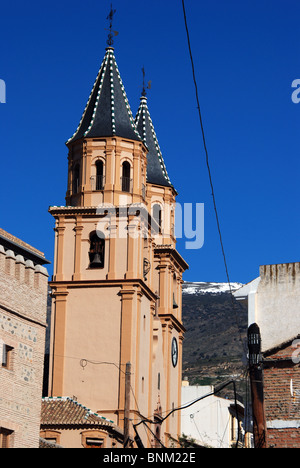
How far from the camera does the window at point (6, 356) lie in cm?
3416

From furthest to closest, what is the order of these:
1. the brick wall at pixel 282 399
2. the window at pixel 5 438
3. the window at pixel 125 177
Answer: the window at pixel 125 177
the window at pixel 5 438
the brick wall at pixel 282 399

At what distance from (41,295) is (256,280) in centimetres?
648

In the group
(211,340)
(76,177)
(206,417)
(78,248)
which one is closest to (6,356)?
(78,248)

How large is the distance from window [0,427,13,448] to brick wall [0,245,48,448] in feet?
0.30

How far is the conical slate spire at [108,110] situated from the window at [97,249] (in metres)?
5.03

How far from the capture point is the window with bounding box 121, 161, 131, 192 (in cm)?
5984

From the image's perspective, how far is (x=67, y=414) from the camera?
52.8m

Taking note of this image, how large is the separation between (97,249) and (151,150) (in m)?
13.1

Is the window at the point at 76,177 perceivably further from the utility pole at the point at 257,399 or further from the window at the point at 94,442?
the utility pole at the point at 257,399

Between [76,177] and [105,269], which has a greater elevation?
[76,177]

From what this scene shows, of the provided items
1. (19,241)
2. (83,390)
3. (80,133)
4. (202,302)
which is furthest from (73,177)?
(202,302)

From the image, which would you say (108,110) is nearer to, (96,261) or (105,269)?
(96,261)

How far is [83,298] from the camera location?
5838 cm

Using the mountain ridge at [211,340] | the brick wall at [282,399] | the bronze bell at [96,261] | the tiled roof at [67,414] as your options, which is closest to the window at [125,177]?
the bronze bell at [96,261]
